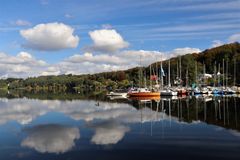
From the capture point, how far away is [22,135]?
37.4 m

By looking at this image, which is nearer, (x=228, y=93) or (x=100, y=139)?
(x=100, y=139)

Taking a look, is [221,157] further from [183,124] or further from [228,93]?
[228,93]

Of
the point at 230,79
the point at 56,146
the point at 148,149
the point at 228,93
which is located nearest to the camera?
the point at 148,149

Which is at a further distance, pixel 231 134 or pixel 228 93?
pixel 228 93

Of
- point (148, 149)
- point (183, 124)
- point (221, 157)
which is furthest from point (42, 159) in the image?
point (183, 124)

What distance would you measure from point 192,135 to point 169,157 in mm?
10112

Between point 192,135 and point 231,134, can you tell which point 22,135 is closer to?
point 192,135

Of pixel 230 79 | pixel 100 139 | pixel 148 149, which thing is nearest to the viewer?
pixel 148 149

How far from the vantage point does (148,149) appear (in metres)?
28.2

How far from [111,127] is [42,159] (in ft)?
56.4

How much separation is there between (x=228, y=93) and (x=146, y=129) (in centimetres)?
8792

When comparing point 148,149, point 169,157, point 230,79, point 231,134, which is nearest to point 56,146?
point 148,149

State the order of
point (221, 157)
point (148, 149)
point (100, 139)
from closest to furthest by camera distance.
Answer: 1. point (221, 157)
2. point (148, 149)
3. point (100, 139)

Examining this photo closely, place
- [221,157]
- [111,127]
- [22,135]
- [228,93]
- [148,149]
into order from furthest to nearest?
[228,93]
[111,127]
[22,135]
[148,149]
[221,157]
